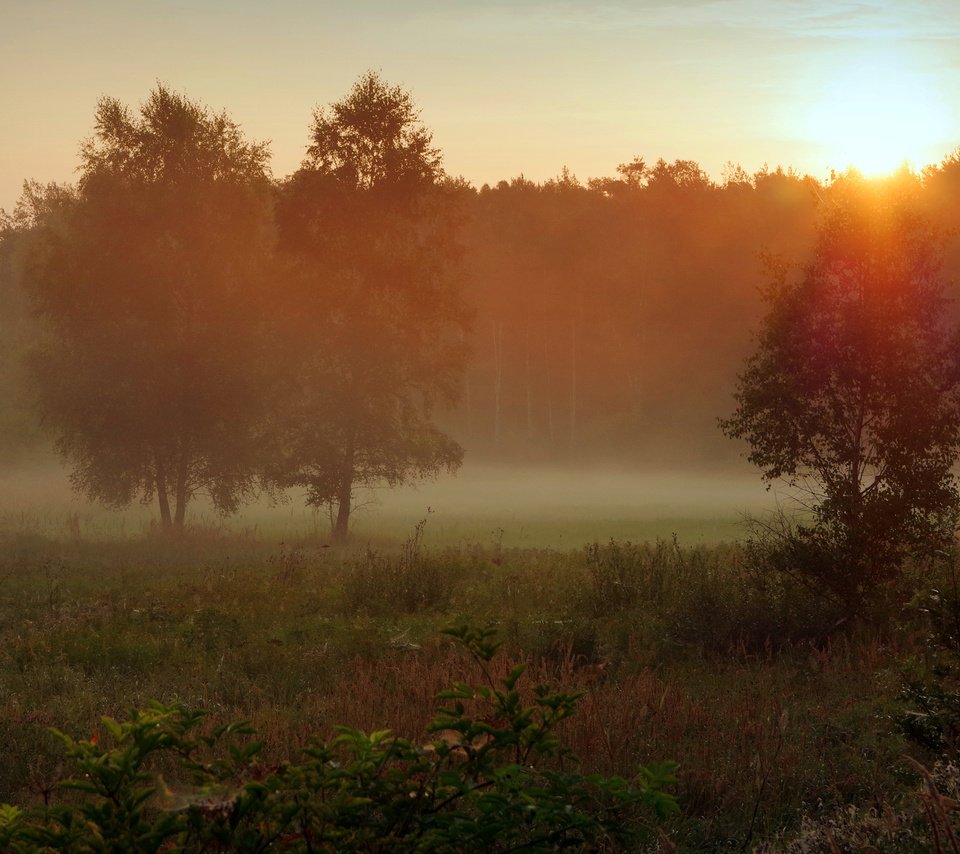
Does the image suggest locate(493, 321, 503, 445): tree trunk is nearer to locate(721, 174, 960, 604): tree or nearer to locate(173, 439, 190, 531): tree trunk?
locate(173, 439, 190, 531): tree trunk

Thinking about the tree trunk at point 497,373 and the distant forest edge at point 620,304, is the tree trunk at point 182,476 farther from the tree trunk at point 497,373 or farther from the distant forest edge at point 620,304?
the tree trunk at point 497,373

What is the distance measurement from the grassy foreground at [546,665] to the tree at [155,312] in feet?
Result: 29.6

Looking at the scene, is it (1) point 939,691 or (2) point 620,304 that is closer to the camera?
(1) point 939,691

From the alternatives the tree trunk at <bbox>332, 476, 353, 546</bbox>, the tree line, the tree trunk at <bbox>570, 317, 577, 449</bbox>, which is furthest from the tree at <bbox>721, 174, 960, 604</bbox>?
the tree trunk at <bbox>570, 317, 577, 449</bbox>

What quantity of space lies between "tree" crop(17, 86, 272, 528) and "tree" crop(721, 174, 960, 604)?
17577 millimetres

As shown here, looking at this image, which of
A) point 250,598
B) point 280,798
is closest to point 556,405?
point 250,598

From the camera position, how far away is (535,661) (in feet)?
36.2

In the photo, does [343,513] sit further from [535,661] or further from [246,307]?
[535,661]

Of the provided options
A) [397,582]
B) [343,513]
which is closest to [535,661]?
[397,582]

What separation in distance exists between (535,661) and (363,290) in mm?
19189

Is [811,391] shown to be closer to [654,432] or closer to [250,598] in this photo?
[250,598]

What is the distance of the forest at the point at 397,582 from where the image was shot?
3.56 metres

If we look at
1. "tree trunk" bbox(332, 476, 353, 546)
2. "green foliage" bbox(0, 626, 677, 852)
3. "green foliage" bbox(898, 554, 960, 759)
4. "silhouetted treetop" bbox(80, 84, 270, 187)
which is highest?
"silhouetted treetop" bbox(80, 84, 270, 187)

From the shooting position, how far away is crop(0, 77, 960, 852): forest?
3561 mm
